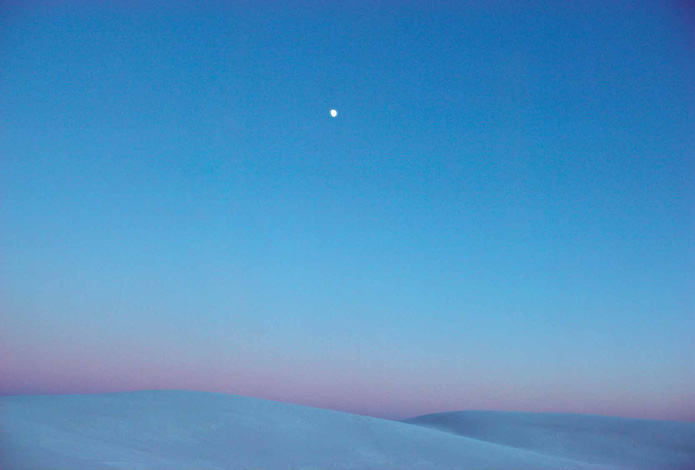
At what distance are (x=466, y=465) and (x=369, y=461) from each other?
2142 mm

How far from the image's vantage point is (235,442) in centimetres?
1019

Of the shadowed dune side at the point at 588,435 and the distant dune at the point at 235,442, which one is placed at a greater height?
the distant dune at the point at 235,442

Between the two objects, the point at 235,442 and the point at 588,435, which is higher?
the point at 235,442

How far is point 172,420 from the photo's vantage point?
11.0 meters

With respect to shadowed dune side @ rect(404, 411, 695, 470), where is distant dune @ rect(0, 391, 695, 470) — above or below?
above

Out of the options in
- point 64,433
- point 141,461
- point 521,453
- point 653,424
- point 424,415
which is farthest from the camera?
point 424,415

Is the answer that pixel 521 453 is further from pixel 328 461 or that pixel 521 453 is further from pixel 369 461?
pixel 328 461

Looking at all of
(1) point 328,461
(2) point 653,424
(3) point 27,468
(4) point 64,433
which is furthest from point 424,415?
(3) point 27,468

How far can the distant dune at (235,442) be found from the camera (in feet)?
24.4

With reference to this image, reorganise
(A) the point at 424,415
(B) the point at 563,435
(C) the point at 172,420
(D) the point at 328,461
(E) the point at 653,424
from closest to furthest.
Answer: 1. (D) the point at 328,461
2. (C) the point at 172,420
3. (B) the point at 563,435
4. (E) the point at 653,424
5. (A) the point at 424,415

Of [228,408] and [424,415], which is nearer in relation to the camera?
[228,408]

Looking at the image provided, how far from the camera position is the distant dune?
7.44 metres

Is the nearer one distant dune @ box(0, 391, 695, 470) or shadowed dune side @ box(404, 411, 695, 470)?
distant dune @ box(0, 391, 695, 470)

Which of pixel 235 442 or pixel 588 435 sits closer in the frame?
pixel 235 442
